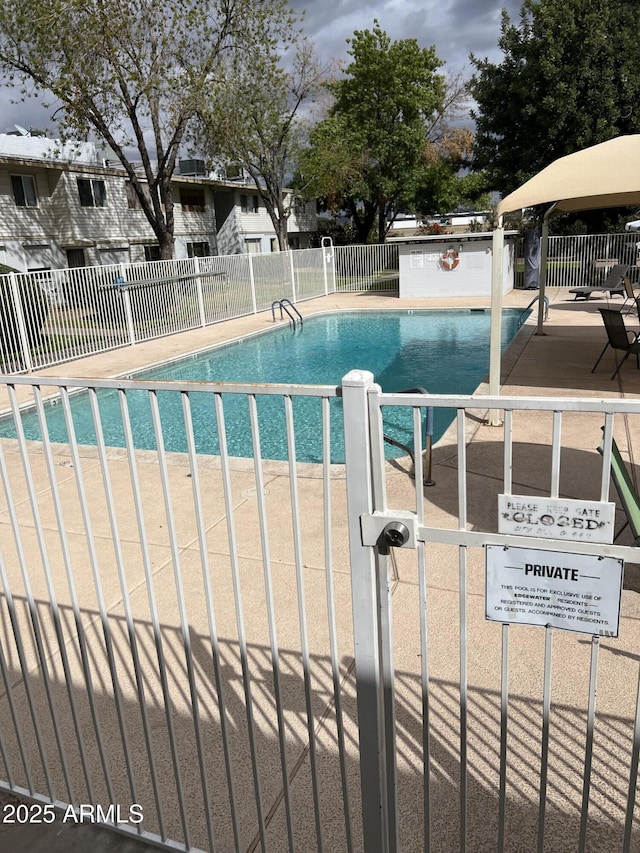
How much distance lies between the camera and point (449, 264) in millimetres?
19984

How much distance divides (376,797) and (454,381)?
396 inches

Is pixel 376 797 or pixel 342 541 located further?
pixel 342 541

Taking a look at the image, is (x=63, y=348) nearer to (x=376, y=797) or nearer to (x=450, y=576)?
(x=450, y=576)

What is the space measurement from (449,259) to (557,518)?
19.7 metres

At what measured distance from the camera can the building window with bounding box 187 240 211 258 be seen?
34906 millimetres

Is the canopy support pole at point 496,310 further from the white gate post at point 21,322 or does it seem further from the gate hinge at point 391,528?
the white gate post at point 21,322

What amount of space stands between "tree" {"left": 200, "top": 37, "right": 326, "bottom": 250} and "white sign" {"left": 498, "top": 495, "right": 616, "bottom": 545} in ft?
64.5

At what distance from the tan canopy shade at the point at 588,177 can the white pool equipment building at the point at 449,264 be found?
13177mm

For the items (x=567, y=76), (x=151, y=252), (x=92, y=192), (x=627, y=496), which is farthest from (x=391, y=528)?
(x=151, y=252)

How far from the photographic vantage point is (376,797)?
1746mm

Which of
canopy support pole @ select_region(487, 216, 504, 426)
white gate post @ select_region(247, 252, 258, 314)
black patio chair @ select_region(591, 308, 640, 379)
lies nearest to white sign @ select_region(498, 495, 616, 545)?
canopy support pole @ select_region(487, 216, 504, 426)

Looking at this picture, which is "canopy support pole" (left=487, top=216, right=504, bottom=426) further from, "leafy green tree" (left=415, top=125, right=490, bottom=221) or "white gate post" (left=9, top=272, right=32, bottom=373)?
"leafy green tree" (left=415, top=125, right=490, bottom=221)

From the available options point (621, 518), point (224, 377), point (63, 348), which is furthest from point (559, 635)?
point (63, 348)

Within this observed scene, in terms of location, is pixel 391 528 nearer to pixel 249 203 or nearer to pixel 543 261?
pixel 543 261
